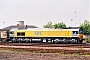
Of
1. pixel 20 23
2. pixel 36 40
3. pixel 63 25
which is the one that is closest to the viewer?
pixel 36 40

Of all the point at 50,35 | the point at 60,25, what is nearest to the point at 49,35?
the point at 50,35

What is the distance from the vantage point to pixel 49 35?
50219 millimetres

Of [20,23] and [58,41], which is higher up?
[20,23]

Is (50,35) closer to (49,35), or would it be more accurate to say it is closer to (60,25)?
(49,35)

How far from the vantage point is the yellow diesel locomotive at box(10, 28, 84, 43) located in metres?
47.2

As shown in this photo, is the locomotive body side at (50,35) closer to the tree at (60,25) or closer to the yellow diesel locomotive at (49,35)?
the yellow diesel locomotive at (49,35)

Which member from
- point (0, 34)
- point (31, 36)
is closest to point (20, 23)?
point (0, 34)

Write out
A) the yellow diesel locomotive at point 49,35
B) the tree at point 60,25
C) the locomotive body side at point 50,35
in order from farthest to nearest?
the tree at point 60,25 < the locomotive body side at point 50,35 < the yellow diesel locomotive at point 49,35

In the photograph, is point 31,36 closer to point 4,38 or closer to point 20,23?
point 4,38

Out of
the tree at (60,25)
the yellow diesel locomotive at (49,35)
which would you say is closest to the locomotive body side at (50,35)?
the yellow diesel locomotive at (49,35)

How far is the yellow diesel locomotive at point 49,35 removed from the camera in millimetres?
47216

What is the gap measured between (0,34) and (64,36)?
679 inches

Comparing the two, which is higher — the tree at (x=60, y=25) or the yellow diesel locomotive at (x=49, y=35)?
the tree at (x=60, y=25)

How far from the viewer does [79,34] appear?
159 feet
